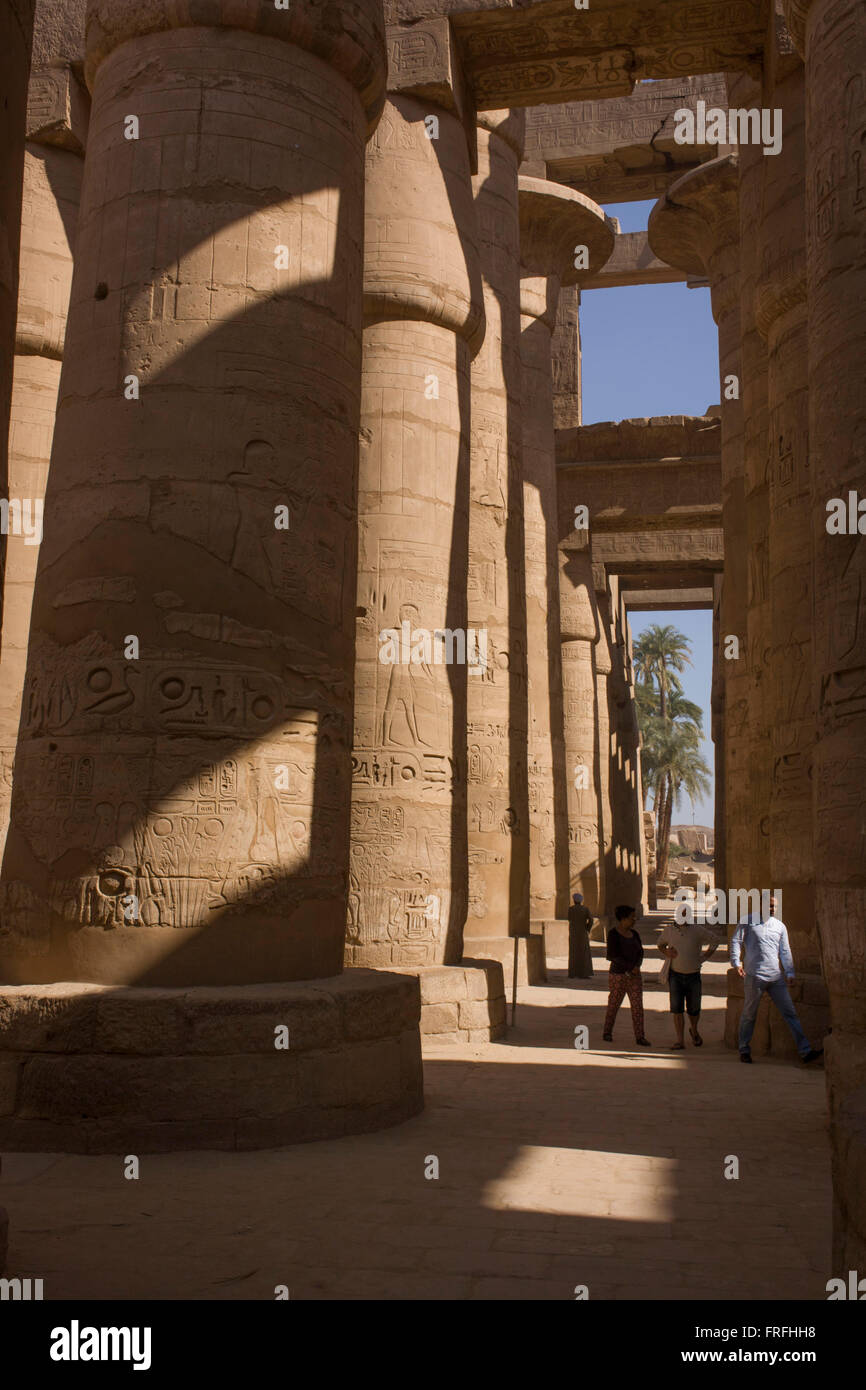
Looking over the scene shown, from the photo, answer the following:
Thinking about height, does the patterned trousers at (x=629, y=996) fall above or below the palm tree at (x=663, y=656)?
below

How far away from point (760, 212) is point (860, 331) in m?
6.11

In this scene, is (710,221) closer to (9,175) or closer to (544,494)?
(544,494)

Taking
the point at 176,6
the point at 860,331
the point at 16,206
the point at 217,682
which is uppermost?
the point at 176,6

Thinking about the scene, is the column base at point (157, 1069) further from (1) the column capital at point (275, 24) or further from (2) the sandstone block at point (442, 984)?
(1) the column capital at point (275, 24)

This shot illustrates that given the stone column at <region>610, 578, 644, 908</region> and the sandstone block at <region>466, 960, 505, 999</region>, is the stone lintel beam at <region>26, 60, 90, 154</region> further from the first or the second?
the stone column at <region>610, 578, 644, 908</region>

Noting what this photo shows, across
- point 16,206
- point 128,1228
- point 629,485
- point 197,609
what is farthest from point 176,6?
point 629,485

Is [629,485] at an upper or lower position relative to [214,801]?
upper

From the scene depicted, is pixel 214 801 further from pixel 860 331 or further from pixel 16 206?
pixel 860 331

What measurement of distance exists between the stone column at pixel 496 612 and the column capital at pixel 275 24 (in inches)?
210

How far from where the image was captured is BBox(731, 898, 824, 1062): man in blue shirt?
310 inches

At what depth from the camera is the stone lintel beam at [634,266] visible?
875 inches

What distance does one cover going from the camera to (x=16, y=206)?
3.34 m

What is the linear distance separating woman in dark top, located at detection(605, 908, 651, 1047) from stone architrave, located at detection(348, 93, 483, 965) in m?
1.19

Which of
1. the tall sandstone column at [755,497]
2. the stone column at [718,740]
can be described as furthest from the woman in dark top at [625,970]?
the stone column at [718,740]
